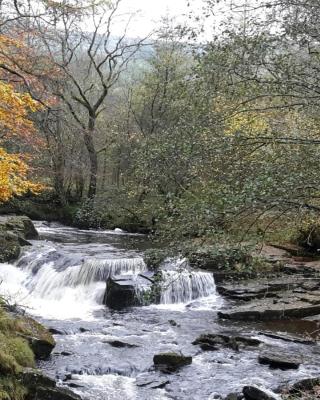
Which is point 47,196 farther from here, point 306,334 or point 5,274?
point 306,334

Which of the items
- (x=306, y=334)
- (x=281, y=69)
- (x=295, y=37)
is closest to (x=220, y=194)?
(x=281, y=69)

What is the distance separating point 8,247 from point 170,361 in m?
8.96

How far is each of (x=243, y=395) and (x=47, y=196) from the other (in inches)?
866

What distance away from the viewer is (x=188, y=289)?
14.5 meters

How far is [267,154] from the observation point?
6312mm

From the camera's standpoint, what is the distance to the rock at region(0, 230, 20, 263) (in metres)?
16.2

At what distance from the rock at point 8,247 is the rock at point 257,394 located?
10.5 m

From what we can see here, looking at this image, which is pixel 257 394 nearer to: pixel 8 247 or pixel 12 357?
pixel 12 357

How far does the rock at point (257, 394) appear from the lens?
7.46 metres

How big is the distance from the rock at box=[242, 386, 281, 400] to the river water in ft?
1.81

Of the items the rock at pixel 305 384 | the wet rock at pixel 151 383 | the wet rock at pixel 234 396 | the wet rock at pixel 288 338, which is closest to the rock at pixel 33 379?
the wet rock at pixel 151 383

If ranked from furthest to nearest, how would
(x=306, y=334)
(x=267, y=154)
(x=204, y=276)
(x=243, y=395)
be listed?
(x=204, y=276), (x=306, y=334), (x=243, y=395), (x=267, y=154)

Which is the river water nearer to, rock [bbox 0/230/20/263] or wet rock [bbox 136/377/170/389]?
wet rock [bbox 136/377/170/389]

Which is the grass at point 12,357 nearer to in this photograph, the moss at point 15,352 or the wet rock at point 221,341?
the moss at point 15,352
